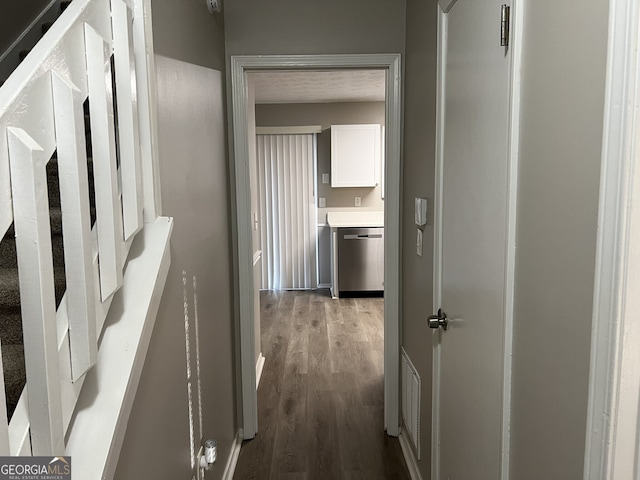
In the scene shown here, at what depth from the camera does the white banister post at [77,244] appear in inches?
35.0

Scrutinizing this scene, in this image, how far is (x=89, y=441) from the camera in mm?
930

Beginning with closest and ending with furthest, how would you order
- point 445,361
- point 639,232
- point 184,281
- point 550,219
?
point 639,232, point 550,219, point 184,281, point 445,361

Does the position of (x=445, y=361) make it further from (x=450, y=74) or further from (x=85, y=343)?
(x=85, y=343)

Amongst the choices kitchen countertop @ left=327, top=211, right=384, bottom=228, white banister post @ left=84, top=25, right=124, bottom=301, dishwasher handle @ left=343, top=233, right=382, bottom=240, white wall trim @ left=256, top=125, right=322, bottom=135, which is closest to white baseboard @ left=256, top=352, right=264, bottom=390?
dishwasher handle @ left=343, top=233, right=382, bottom=240

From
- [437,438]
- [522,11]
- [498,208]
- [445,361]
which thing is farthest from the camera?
[437,438]

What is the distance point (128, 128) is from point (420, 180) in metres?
1.43

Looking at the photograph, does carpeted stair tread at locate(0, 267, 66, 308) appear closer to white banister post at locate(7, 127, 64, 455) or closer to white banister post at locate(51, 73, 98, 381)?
white banister post at locate(51, 73, 98, 381)

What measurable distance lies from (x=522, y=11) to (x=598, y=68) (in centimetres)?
39

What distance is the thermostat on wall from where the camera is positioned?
85.3 inches

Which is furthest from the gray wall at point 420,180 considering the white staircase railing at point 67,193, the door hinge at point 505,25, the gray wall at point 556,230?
the white staircase railing at point 67,193

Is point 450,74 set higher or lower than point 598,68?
higher

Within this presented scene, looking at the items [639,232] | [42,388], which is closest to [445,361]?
[639,232]

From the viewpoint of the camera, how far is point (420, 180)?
89.7 inches

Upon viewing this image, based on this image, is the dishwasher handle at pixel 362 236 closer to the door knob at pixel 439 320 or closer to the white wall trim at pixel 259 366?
the white wall trim at pixel 259 366
